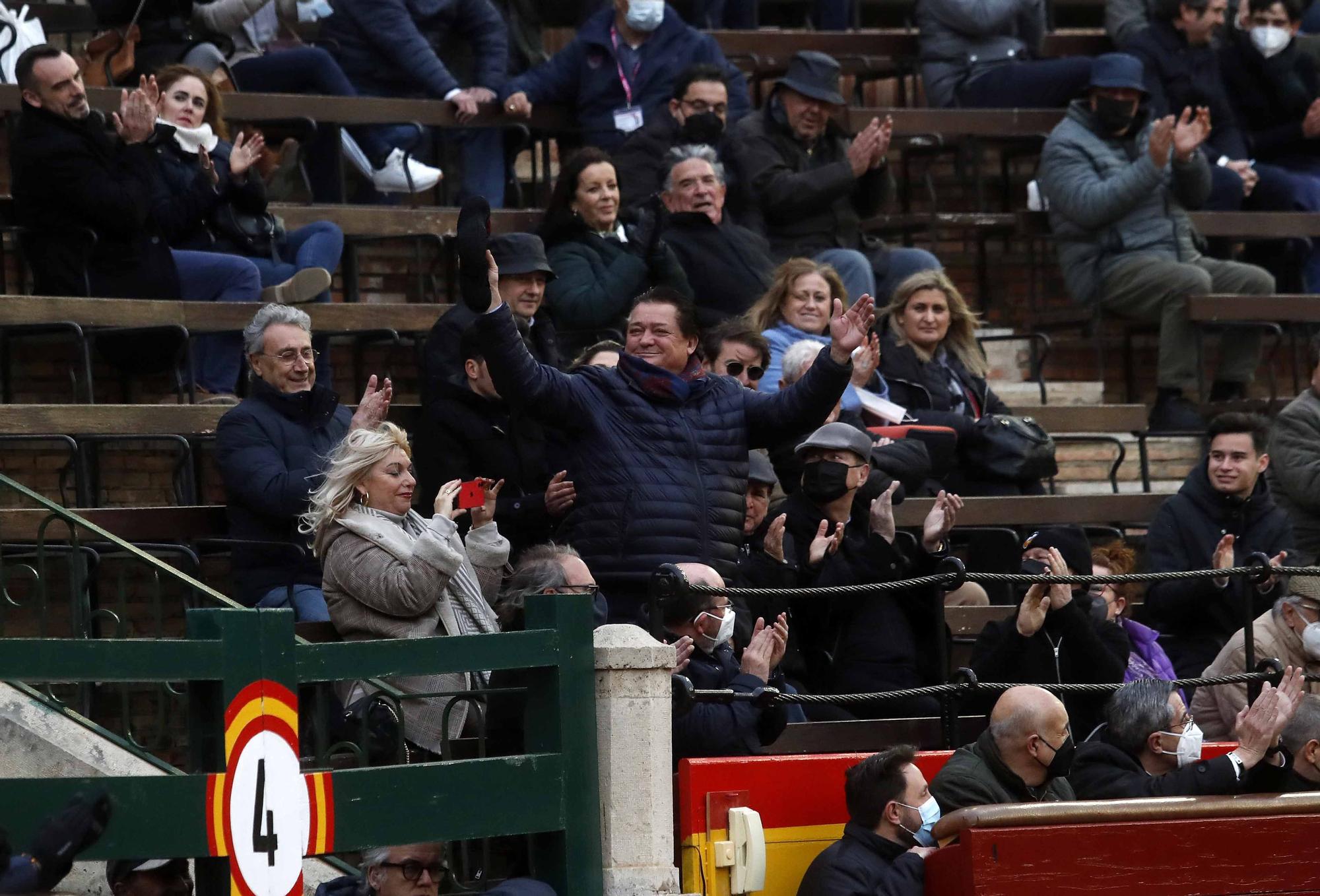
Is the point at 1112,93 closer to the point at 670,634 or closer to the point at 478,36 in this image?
the point at 478,36

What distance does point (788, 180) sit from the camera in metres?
12.0

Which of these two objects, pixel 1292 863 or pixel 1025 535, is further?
pixel 1025 535

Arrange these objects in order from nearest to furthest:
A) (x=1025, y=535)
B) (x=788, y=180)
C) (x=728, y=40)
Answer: (x=1025, y=535)
(x=788, y=180)
(x=728, y=40)

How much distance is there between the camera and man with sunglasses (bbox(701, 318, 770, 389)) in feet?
32.3

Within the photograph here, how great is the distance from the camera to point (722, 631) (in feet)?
25.4

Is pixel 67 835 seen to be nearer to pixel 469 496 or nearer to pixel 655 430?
pixel 469 496

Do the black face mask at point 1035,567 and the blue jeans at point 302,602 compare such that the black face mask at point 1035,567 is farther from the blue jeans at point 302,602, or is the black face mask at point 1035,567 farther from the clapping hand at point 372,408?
the blue jeans at point 302,602

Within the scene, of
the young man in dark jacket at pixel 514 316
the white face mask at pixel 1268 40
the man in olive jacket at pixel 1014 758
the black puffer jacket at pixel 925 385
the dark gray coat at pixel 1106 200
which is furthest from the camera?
the white face mask at pixel 1268 40

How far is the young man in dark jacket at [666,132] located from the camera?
39.8 ft

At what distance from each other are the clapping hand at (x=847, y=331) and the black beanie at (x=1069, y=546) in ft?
3.91

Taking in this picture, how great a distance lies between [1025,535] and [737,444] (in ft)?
10.2

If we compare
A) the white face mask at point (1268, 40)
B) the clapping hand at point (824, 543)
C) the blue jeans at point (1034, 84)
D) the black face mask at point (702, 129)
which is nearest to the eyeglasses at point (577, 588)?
the clapping hand at point (824, 543)

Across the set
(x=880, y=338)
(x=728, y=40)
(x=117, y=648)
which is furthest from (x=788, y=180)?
(x=117, y=648)

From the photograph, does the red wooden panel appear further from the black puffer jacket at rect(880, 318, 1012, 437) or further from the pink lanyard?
the pink lanyard
